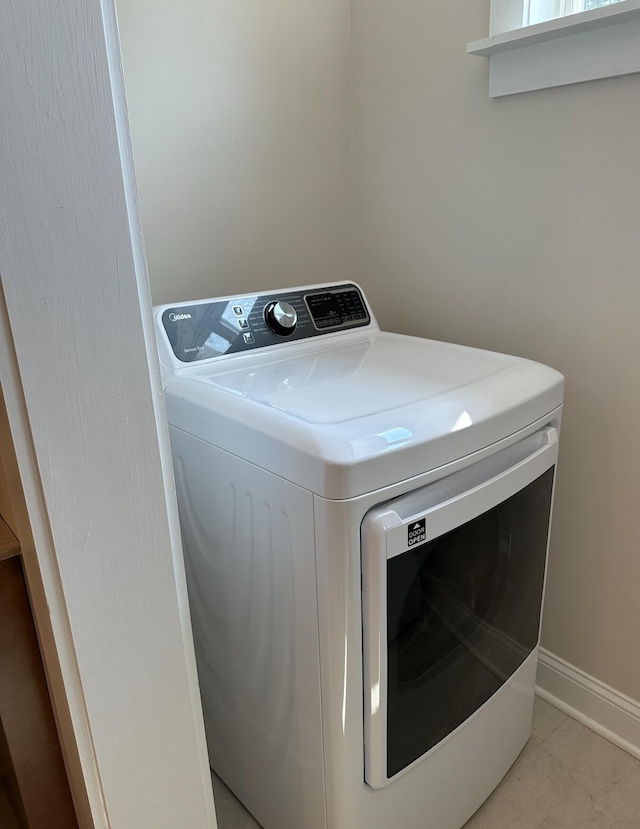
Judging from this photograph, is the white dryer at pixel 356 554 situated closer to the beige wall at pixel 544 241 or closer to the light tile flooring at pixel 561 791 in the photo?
the light tile flooring at pixel 561 791

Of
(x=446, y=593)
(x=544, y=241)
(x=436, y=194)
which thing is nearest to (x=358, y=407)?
(x=446, y=593)

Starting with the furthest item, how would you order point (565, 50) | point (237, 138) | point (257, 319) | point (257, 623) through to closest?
point (237, 138), point (257, 319), point (565, 50), point (257, 623)

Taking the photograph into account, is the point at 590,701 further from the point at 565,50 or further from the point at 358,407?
the point at 565,50

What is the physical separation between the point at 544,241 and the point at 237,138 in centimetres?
74

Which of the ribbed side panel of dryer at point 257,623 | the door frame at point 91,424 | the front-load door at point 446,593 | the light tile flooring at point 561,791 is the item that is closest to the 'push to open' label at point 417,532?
the front-load door at point 446,593

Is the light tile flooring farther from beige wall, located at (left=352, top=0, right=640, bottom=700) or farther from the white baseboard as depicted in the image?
beige wall, located at (left=352, top=0, right=640, bottom=700)

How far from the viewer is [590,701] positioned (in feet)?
4.89

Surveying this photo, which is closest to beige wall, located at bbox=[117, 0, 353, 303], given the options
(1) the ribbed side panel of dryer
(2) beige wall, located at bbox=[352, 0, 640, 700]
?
(2) beige wall, located at bbox=[352, 0, 640, 700]

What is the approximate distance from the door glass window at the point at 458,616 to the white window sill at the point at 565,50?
74cm

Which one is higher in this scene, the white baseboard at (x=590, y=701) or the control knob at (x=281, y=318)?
the control knob at (x=281, y=318)

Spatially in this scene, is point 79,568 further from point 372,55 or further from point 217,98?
point 372,55

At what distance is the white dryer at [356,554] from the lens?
0.86 meters

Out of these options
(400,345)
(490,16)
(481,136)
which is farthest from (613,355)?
(490,16)

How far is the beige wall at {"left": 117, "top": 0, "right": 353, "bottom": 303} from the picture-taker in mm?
1332
